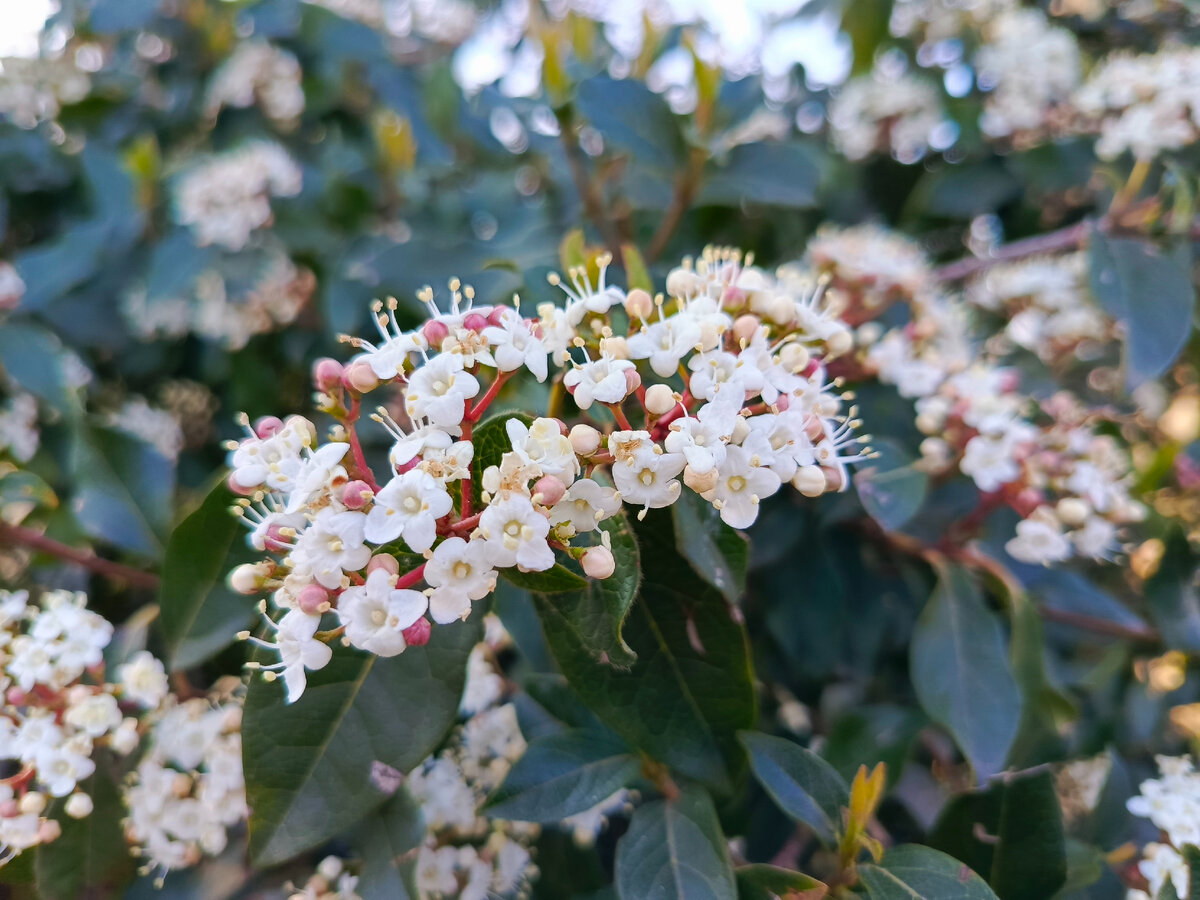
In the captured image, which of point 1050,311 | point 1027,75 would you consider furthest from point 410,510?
point 1027,75

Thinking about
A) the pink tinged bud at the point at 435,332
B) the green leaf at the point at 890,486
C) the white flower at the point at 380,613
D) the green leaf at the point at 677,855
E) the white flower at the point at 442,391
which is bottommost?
the green leaf at the point at 677,855

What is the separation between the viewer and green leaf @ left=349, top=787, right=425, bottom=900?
941 millimetres

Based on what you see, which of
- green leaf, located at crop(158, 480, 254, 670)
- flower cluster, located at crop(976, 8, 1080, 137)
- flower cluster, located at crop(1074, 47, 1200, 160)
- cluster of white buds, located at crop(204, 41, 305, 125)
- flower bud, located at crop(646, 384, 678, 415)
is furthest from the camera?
cluster of white buds, located at crop(204, 41, 305, 125)

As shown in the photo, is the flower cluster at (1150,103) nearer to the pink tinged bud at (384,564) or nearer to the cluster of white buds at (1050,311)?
the cluster of white buds at (1050,311)

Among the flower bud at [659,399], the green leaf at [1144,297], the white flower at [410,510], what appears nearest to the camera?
the white flower at [410,510]

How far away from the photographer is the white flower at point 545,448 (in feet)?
2.54

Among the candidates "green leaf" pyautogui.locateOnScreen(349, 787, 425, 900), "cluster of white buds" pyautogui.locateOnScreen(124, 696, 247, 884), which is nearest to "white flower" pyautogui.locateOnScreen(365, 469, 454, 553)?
"green leaf" pyautogui.locateOnScreen(349, 787, 425, 900)

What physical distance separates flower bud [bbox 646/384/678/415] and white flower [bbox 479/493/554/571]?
0.64 ft

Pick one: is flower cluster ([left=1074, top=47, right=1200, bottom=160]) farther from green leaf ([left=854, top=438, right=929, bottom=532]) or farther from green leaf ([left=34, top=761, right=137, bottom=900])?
green leaf ([left=34, top=761, right=137, bottom=900])

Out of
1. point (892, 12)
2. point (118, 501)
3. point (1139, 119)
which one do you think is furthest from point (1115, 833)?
point (892, 12)

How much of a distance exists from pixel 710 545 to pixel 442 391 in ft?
1.20

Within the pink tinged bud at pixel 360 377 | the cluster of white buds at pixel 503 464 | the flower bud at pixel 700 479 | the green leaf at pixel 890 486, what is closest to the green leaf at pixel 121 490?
the cluster of white buds at pixel 503 464

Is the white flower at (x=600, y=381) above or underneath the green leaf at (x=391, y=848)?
above

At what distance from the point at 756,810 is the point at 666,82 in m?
1.97
